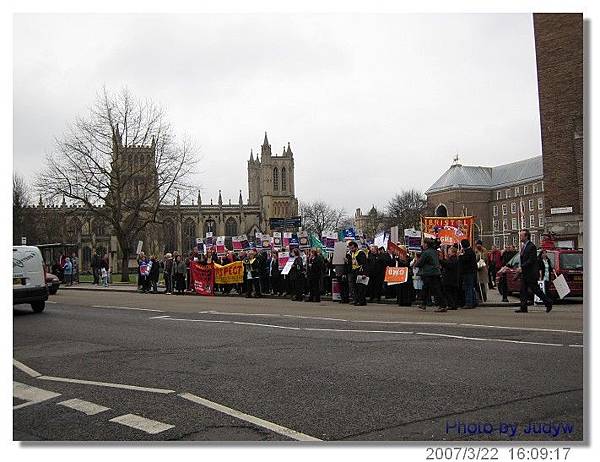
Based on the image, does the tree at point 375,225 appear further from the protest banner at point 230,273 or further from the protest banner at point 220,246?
the protest banner at point 230,273

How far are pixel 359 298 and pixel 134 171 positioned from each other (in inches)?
1251

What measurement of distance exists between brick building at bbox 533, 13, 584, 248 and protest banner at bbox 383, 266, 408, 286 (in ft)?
45.0

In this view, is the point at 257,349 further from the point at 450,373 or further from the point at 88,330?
the point at 88,330

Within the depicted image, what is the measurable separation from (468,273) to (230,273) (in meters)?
10.9

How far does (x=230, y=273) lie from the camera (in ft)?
81.2

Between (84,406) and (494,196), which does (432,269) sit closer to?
(84,406)

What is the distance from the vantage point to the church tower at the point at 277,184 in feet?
416

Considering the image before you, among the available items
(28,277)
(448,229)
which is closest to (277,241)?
(448,229)

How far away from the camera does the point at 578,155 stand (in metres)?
28.7

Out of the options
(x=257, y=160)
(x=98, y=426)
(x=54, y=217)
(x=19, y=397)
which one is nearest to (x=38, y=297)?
(x=19, y=397)

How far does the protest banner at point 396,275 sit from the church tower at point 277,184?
107 metres

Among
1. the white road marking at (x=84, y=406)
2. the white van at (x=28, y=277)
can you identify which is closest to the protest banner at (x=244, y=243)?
the white van at (x=28, y=277)
